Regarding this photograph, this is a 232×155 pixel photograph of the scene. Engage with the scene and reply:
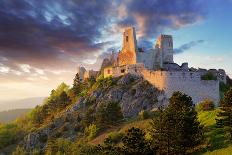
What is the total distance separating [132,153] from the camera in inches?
1668

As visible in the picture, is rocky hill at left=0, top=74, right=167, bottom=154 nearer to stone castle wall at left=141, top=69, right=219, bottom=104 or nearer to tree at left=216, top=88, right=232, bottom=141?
stone castle wall at left=141, top=69, right=219, bottom=104

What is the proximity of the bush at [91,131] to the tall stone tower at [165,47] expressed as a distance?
36947 mm

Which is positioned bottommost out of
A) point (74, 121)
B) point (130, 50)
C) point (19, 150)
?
point (19, 150)

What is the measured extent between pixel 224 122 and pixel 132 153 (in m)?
18.1

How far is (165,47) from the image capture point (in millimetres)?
124625

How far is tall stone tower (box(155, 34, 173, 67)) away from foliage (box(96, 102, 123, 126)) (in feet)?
106

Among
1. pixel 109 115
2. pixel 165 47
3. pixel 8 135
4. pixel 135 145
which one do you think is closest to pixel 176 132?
pixel 135 145

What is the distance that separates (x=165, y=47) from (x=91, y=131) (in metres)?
41.5

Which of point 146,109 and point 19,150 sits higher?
point 146,109

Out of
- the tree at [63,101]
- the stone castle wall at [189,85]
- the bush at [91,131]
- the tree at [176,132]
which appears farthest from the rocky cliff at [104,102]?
the tree at [176,132]

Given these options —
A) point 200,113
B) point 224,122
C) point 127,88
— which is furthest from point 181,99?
point 127,88

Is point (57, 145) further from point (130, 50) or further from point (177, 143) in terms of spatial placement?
point (130, 50)

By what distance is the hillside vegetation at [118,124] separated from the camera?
52031 mm

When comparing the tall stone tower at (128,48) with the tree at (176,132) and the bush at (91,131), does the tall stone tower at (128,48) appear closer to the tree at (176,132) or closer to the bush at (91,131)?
the bush at (91,131)
